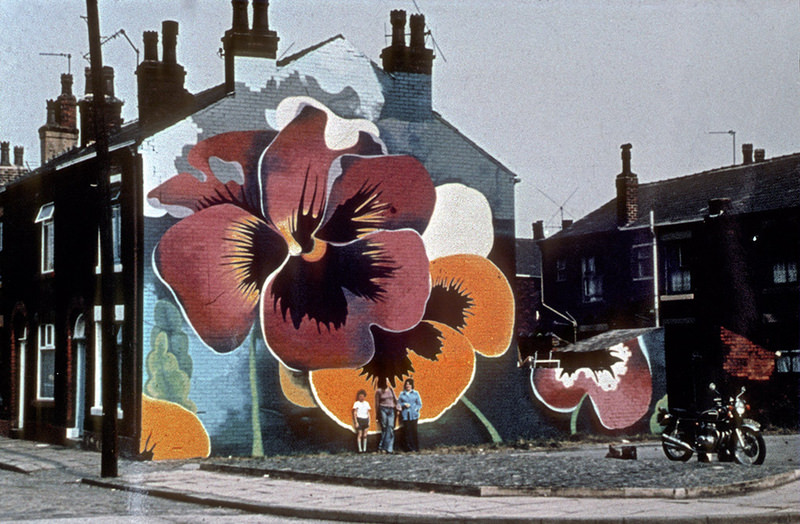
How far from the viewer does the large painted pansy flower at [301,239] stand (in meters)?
23.8

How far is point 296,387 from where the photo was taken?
24.4m

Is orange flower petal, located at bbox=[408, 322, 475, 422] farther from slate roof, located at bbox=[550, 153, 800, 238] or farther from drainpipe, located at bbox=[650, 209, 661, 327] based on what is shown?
drainpipe, located at bbox=[650, 209, 661, 327]

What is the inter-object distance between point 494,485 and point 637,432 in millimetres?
14592

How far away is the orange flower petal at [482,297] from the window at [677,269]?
14.2m

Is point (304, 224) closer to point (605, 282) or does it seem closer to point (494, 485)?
point (494, 485)

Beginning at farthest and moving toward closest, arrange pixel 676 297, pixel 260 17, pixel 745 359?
1. pixel 676 297
2. pixel 745 359
3. pixel 260 17

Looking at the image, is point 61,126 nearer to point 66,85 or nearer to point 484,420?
point 66,85

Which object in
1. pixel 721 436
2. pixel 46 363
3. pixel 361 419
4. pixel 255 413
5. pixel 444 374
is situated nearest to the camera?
pixel 721 436

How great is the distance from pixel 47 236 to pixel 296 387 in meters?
9.15

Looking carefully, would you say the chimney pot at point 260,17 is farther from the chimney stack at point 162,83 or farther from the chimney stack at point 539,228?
the chimney stack at point 539,228

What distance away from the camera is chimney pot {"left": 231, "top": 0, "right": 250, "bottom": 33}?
2494 centimetres

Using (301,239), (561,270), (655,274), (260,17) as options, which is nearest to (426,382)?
(301,239)

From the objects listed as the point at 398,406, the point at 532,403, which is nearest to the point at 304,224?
the point at 398,406

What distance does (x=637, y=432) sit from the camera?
1128 inches
